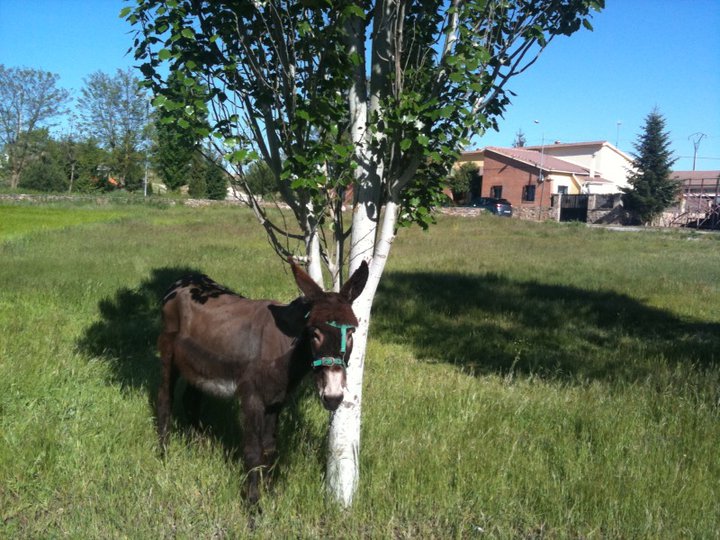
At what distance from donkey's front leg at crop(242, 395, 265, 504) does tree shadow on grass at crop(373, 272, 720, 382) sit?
3.52 metres

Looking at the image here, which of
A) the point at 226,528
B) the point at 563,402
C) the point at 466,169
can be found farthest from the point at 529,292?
the point at 466,169

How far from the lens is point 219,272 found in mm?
13453

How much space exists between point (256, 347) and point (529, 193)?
2365 inches

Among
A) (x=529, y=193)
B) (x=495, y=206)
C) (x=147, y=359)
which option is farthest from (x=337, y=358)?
(x=529, y=193)

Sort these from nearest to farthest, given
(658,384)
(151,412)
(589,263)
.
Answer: (151,412)
(658,384)
(589,263)

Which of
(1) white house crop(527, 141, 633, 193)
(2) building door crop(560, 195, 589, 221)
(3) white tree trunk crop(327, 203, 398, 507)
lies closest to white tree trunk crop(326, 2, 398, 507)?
(3) white tree trunk crop(327, 203, 398, 507)

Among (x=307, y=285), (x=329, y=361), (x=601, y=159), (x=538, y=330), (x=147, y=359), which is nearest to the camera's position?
(x=329, y=361)

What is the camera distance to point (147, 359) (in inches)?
289

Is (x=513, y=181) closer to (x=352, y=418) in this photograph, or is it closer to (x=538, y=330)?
(x=538, y=330)

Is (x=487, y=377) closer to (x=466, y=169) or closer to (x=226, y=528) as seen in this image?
(x=226, y=528)

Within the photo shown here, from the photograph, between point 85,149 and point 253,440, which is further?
point 85,149

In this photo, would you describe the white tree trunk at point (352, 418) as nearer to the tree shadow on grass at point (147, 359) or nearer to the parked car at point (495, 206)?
the tree shadow on grass at point (147, 359)

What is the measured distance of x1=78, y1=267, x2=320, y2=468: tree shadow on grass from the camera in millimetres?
5117

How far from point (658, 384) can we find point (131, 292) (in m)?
8.23
